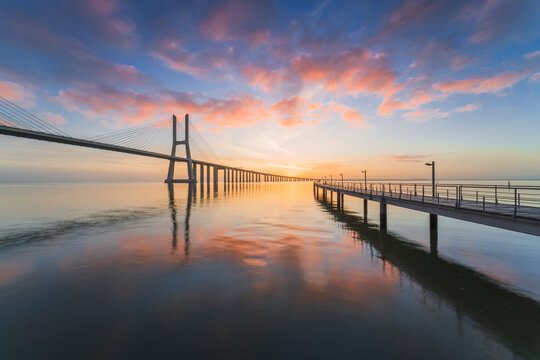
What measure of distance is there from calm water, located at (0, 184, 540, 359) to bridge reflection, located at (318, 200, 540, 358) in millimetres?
50

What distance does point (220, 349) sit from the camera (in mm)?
6480

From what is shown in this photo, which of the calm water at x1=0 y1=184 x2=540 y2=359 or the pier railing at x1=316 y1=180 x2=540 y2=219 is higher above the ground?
the pier railing at x1=316 y1=180 x2=540 y2=219

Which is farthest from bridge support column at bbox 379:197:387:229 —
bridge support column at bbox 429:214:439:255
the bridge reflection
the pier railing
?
the bridge reflection

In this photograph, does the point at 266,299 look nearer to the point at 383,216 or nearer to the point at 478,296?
the point at 478,296

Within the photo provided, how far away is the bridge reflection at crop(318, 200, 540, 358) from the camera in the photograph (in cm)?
716

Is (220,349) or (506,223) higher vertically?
(506,223)

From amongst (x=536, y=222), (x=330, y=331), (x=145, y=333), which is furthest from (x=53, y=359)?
(x=536, y=222)

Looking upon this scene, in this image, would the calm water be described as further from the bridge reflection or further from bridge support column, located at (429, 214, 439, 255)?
bridge support column, located at (429, 214, 439, 255)

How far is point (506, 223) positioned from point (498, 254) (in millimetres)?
6326

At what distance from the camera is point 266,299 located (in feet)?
29.8

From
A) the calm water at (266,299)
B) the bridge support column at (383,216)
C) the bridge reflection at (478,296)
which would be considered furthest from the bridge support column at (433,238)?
the bridge support column at (383,216)

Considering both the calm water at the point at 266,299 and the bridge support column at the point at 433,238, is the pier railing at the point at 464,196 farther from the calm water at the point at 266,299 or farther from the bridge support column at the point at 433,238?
the calm water at the point at 266,299

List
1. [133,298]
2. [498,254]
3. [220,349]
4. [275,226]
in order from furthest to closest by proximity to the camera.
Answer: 1. [275,226]
2. [498,254]
3. [133,298]
4. [220,349]

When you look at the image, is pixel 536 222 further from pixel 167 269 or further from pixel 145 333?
pixel 167 269
